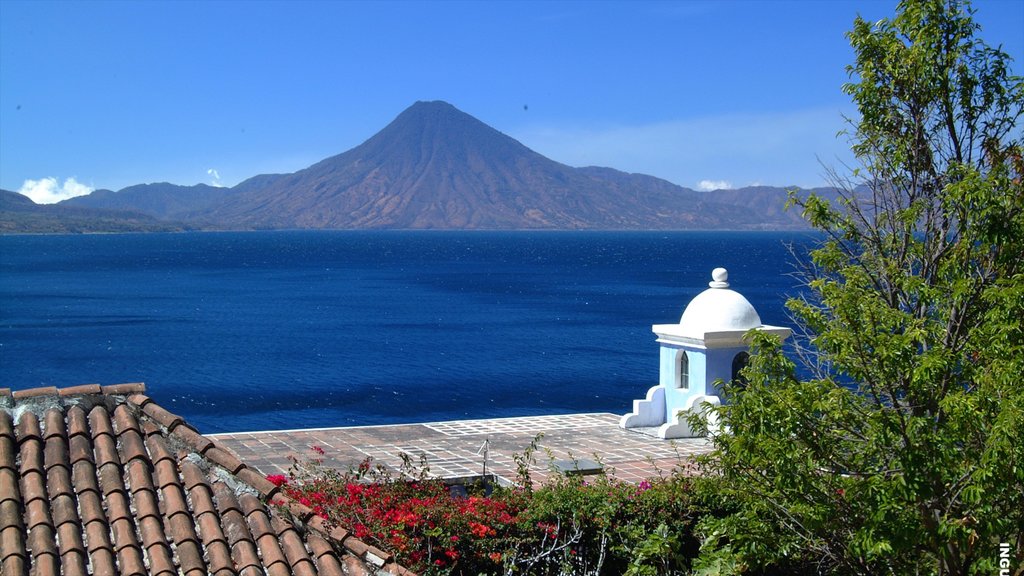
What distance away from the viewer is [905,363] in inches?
257

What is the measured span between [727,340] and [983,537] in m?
7.27

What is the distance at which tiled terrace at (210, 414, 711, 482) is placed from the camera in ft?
37.9

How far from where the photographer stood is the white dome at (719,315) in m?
13.8

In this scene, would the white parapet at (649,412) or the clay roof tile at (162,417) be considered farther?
the white parapet at (649,412)

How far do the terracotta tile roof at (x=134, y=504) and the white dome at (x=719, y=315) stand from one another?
9179 mm

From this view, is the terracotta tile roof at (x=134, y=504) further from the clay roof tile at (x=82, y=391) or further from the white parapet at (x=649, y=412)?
the white parapet at (x=649, y=412)

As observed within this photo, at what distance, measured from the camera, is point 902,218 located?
7348 mm

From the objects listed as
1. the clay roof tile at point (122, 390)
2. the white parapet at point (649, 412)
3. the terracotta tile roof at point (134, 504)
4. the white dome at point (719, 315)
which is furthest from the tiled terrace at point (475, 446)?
the terracotta tile roof at point (134, 504)

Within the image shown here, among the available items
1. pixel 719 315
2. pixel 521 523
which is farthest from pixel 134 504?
pixel 719 315

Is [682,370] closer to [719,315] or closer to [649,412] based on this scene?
[649,412]

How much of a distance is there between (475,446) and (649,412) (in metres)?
2.89

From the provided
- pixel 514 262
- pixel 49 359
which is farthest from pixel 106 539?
pixel 514 262

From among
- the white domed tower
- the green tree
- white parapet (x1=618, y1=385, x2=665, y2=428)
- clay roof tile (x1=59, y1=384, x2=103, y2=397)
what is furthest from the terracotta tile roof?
white parapet (x1=618, y1=385, x2=665, y2=428)

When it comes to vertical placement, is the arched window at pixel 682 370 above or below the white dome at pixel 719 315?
below
